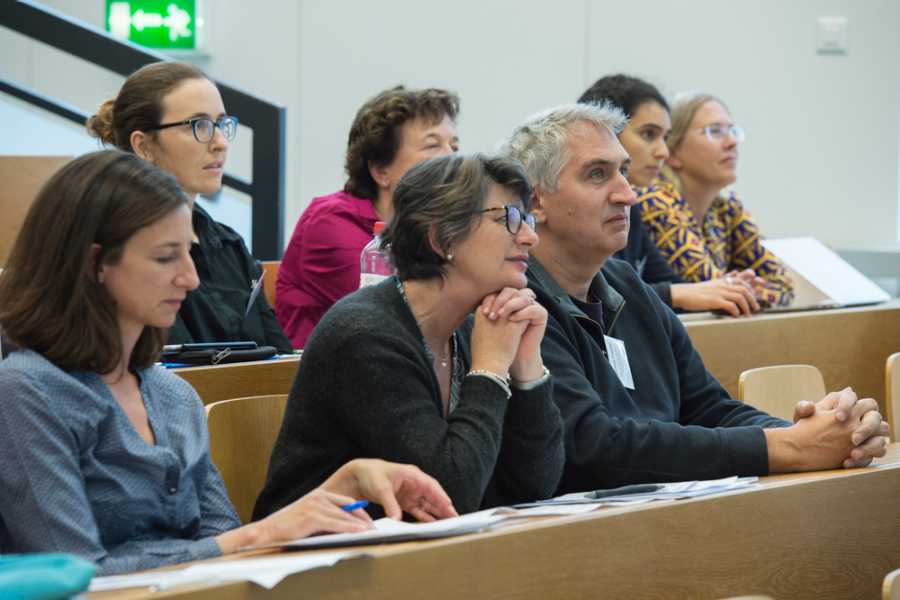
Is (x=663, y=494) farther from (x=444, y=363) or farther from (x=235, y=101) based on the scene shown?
(x=235, y=101)

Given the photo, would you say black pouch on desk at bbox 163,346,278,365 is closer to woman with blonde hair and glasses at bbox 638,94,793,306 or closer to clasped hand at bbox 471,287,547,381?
clasped hand at bbox 471,287,547,381

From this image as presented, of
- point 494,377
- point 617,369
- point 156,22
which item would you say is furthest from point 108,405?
point 156,22

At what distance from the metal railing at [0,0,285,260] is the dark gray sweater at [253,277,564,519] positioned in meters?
3.05

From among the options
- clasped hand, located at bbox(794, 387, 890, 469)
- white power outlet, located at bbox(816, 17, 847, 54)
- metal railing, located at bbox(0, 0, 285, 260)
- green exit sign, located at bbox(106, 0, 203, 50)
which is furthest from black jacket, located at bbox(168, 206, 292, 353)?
white power outlet, located at bbox(816, 17, 847, 54)

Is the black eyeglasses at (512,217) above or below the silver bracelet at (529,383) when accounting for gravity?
above

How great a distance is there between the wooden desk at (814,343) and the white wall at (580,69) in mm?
2519

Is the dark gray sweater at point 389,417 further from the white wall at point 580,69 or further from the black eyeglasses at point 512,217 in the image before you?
the white wall at point 580,69

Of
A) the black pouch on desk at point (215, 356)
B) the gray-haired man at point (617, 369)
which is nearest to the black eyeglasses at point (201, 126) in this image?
the black pouch on desk at point (215, 356)

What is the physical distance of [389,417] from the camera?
82.7 inches

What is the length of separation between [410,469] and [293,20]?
504 centimetres

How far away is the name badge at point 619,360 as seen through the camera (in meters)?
2.72

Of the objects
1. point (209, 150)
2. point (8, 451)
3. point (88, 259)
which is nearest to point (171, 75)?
point (209, 150)

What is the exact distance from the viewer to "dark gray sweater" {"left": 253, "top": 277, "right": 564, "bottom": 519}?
2104 mm

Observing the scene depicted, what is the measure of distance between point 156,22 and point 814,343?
3.94 meters
